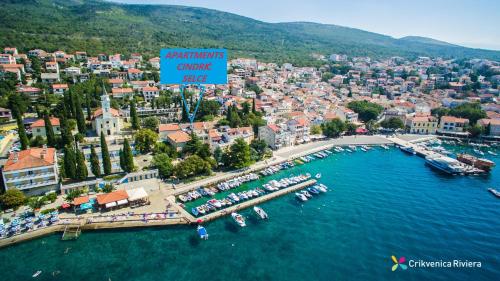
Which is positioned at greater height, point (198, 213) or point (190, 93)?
point (190, 93)

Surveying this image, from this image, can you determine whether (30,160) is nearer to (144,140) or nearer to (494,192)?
(144,140)

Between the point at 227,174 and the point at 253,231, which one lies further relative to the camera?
the point at 227,174

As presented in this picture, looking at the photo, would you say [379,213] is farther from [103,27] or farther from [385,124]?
[103,27]

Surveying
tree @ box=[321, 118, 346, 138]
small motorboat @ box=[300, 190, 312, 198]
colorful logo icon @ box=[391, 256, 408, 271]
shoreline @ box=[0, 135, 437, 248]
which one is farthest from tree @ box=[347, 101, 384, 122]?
colorful logo icon @ box=[391, 256, 408, 271]

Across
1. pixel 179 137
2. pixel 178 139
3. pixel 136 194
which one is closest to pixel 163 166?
pixel 136 194

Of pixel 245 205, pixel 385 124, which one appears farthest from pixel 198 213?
pixel 385 124

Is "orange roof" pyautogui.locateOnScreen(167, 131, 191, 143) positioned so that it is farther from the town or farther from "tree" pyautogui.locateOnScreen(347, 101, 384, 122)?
"tree" pyautogui.locateOnScreen(347, 101, 384, 122)

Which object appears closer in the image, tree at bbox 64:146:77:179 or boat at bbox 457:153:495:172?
tree at bbox 64:146:77:179
